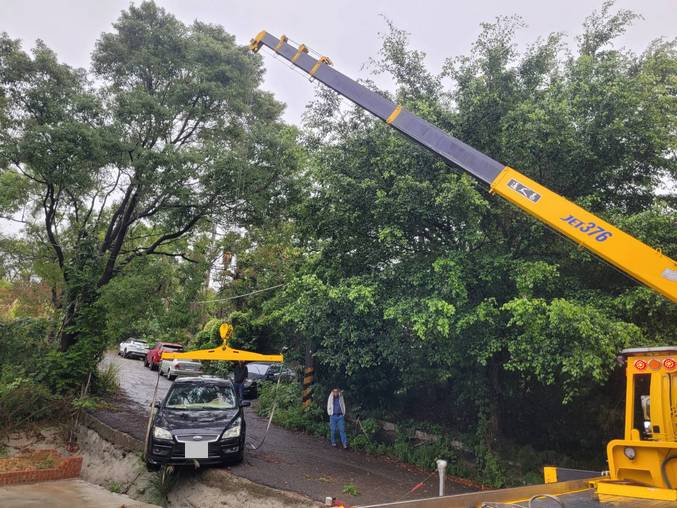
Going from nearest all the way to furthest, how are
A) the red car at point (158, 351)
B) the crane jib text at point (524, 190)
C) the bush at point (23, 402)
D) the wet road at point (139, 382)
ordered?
the crane jib text at point (524, 190) < the bush at point (23, 402) < the wet road at point (139, 382) < the red car at point (158, 351)

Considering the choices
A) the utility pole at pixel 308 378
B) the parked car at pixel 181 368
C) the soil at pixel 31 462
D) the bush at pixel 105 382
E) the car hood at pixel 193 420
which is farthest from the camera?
the parked car at pixel 181 368

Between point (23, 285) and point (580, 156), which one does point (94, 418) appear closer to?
point (580, 156)

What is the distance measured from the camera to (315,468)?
1020cm

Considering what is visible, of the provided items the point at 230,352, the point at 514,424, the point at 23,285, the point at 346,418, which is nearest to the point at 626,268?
the point at 514,424

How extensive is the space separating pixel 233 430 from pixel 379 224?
17.2 ft

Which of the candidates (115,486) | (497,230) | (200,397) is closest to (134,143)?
(200,397)

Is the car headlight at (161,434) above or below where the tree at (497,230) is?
below

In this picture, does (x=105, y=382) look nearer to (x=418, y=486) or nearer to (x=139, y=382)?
(x=139, y=382)

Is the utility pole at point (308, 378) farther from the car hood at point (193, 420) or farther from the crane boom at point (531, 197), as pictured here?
the crane boom at point (531, 197)

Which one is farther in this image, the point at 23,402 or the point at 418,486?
the point at 23,402

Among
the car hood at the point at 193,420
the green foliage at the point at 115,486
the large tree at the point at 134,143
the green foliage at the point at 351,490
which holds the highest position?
the large tree at the point at 134,143

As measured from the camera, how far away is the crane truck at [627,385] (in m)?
4.72

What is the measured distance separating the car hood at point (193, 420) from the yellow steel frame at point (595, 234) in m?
6.78

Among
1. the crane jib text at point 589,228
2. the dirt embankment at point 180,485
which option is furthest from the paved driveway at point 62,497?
the crane jib text at point 589,228
